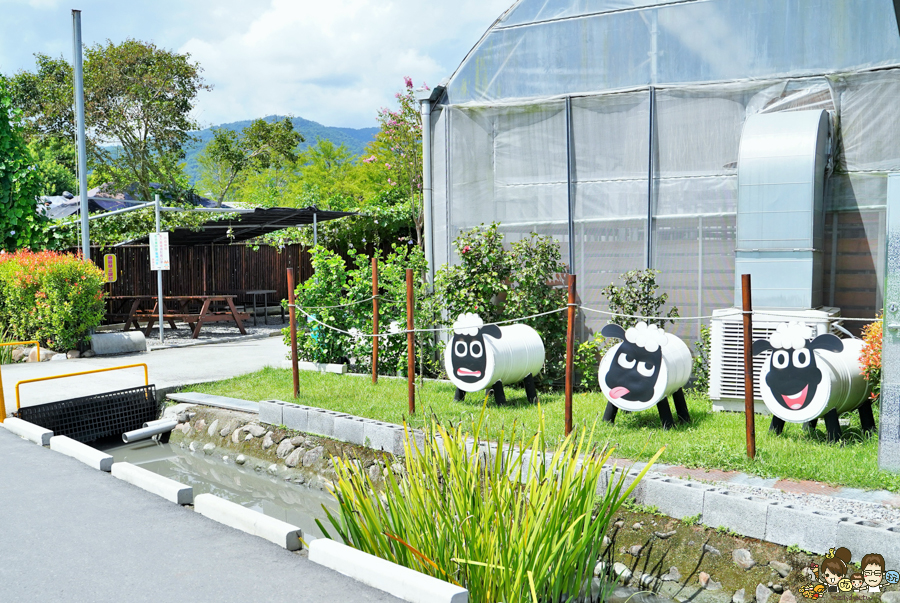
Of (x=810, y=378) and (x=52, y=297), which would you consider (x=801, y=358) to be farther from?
(x=52, y=297)

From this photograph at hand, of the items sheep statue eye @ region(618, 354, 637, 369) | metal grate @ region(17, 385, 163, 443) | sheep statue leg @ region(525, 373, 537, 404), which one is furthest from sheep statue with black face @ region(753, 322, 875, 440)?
metal grate @ region(17, 385, 163, 443)

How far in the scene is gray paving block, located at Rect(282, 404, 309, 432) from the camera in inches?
327

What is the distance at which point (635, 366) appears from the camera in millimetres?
6945

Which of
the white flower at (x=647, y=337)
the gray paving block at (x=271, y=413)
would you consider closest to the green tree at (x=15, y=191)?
the gray paving block at (x=271, y=413)

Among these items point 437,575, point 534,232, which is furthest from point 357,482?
point 534,232

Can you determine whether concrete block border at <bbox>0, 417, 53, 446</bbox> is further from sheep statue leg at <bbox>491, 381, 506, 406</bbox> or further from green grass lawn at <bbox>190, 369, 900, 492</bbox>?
sheep statue leg at <bbox>491, 381, 506, 406</bbox>

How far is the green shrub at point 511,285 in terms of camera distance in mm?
9531

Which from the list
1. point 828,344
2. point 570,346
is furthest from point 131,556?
point 828,344

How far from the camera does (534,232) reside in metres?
9.97

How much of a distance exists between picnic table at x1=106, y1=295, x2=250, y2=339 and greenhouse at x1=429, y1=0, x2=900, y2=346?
275 inches

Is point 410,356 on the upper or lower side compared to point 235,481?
upper

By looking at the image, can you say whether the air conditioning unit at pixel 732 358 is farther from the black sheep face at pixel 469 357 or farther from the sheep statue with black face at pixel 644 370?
the black sheep face at pixel 469 357

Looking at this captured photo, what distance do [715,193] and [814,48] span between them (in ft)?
6.18

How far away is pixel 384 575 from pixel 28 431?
5.79 meters
